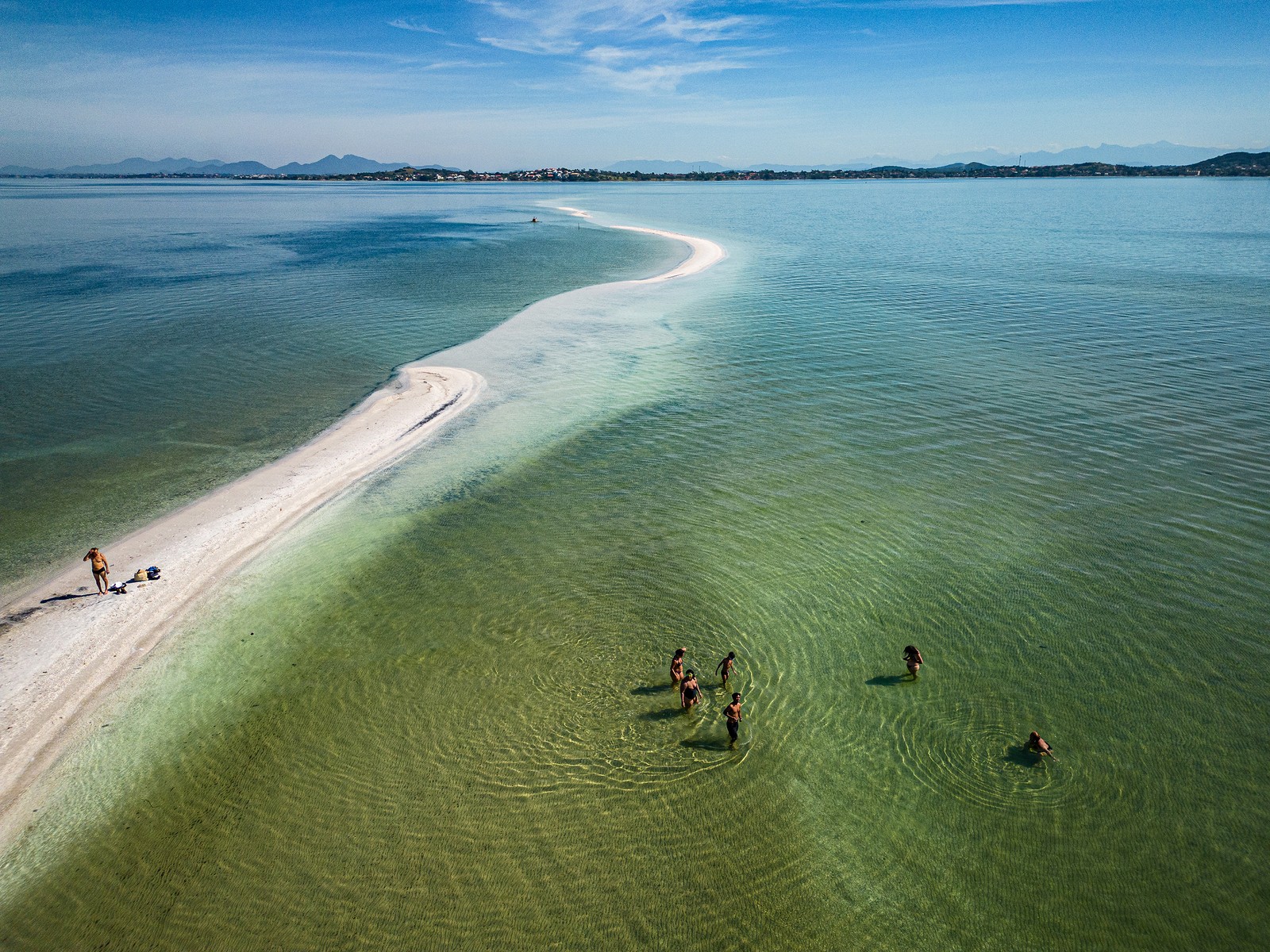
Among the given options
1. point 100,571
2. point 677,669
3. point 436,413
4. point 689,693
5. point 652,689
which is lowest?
point 652,689

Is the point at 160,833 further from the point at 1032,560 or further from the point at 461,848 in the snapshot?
the point at 1032,560

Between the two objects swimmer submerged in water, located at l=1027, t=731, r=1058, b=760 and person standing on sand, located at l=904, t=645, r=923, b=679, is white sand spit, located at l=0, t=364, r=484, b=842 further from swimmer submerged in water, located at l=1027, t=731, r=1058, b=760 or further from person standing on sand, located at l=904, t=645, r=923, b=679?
swimmer submerged in water, located at l=1027, t=731, r=1058, b=760

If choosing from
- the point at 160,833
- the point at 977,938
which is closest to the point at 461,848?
the point at 160,833

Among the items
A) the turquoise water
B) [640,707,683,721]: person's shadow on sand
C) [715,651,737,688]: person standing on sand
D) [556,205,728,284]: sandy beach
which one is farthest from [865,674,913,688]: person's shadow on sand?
[556,205,728,284]: sandy beach

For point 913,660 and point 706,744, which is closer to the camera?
point 706,744

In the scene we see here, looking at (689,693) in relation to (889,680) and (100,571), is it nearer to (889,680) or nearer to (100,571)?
(889,680)

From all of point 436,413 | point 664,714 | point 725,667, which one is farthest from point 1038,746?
point 436,413

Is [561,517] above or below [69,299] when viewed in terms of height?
below
